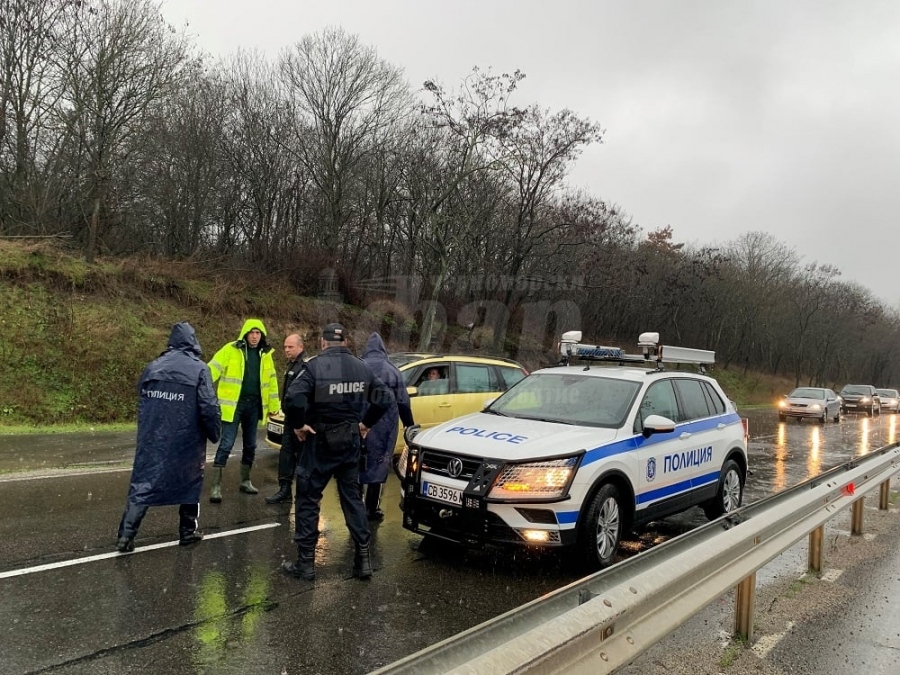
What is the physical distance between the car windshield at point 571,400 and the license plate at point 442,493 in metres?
1.34

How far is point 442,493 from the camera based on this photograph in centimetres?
528

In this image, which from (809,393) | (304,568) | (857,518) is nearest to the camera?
(304,568)

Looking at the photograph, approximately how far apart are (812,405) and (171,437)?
25551 millimetres

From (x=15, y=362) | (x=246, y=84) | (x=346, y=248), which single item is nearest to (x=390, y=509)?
(x=15, y=362)

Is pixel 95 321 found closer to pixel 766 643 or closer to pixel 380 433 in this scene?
pixel 380 433

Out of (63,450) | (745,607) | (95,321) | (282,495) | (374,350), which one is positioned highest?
(95,321)

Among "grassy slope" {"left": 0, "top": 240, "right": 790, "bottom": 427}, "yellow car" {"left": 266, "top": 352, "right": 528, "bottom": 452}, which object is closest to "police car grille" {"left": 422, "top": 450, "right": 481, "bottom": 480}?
"yellow car" {"left": 266, "top": 352, "right": 528, "bottom": 452}

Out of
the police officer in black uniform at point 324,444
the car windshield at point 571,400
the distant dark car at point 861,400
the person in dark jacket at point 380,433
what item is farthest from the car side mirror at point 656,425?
the distant dark car at point 861,400

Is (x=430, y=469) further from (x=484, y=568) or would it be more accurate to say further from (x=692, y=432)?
(x=692, y=432)

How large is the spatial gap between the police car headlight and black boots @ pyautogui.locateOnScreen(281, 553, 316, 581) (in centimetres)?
148

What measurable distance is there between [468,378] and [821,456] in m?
9.33

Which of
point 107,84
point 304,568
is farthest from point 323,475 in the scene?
point 107,84

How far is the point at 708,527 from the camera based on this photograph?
4172mm

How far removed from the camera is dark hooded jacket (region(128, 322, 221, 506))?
17.7 feet
